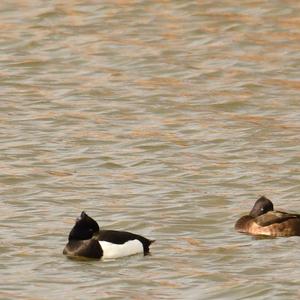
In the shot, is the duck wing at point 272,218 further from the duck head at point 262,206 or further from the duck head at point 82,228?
the duck head at point 82,228

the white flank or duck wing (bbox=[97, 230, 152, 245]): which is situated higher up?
duck wing (bbox=[97, 230, 152, 245])

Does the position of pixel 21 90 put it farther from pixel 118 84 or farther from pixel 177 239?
pixel 177 239

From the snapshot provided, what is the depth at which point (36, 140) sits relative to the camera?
2114 centimetres

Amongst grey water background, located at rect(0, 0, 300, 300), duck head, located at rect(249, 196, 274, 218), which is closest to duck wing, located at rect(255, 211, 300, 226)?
duck head, located at rect(249, 196, 274, 218)

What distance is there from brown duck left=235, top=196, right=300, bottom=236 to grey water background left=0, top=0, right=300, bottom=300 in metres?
0.15

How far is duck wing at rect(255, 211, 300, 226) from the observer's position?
16.5 m

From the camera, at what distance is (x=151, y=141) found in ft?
68.8

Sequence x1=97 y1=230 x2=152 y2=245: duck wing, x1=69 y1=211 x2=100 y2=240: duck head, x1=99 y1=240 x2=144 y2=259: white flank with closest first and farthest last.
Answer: x1=99 y1=240 x2=144 y2=259: white flank < x1=97 y1=230 x2=152 y2=245: duck wing < x1=69 y1=211 x2=100 y2=240: duck head

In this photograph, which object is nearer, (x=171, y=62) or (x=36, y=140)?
(x=36, y=140)

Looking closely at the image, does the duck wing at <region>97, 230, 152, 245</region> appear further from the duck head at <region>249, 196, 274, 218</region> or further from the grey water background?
the duck head at <region>249, 196, 274, 218</region>

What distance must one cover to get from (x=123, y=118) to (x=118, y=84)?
1.92 metres

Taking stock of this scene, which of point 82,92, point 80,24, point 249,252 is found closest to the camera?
point 249,252

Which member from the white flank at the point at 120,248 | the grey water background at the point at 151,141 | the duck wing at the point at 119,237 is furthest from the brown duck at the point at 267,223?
the white flank at the point at 120,248

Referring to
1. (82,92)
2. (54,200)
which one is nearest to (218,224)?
(54,200)
